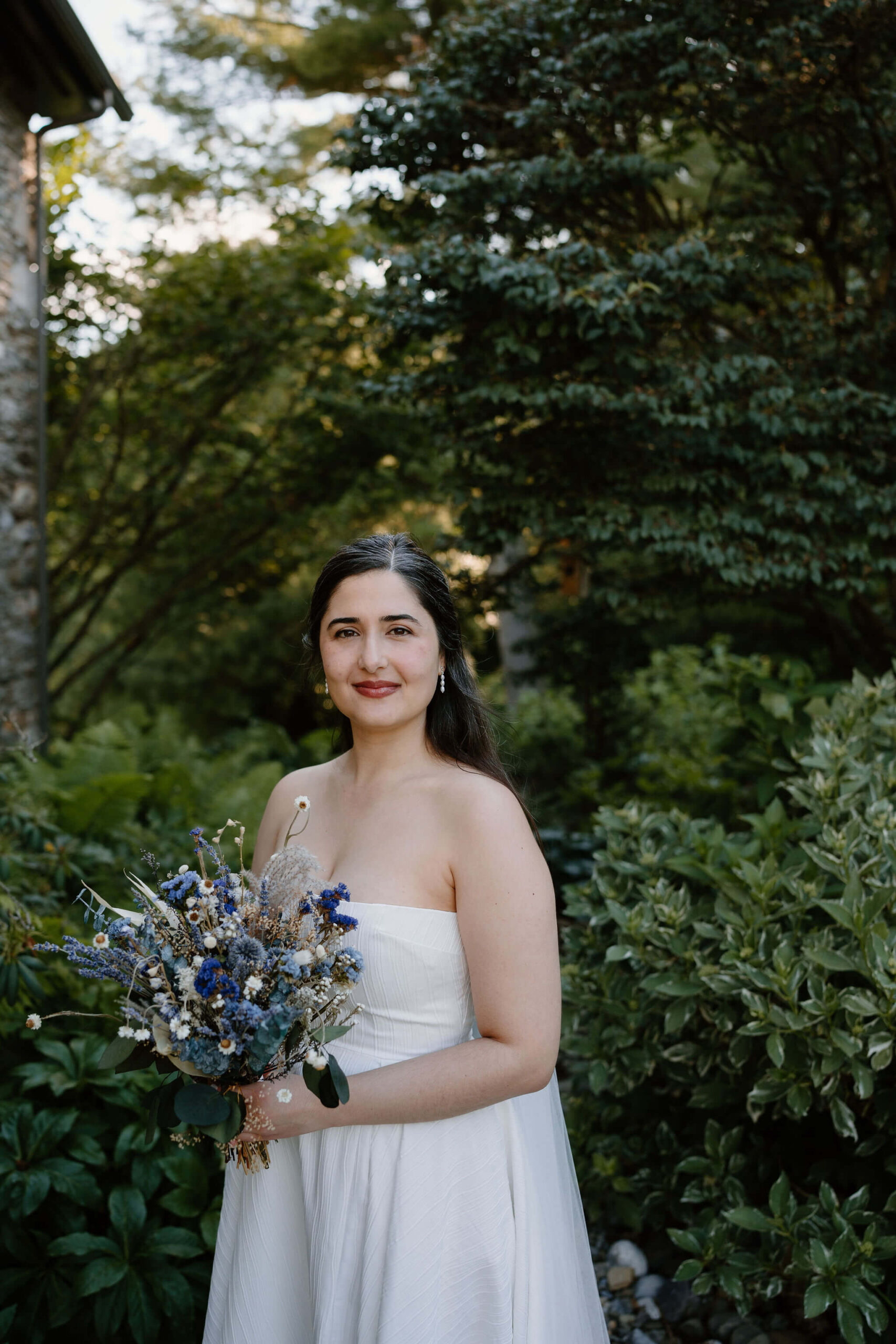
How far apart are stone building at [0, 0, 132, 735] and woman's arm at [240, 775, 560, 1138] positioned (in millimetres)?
4058

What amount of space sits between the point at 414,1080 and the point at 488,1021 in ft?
0.48

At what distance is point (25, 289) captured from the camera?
16.4 ft

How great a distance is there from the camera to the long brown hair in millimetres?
1751

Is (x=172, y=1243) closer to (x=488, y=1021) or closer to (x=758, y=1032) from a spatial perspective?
(x=488, y=1021)

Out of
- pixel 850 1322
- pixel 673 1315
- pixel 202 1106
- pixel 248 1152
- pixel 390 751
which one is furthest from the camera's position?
pixel 673 1315

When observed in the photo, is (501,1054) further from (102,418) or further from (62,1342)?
(102,418)

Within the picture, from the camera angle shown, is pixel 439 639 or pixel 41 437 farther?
pixel 41 437

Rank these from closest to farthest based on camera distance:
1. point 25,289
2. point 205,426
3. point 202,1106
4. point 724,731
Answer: point 202,1106 < point 724,731 < point 25,289 < point 205,426

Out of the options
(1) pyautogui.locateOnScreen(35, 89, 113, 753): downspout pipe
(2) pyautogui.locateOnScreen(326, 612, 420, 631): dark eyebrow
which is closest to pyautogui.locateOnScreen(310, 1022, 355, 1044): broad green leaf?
(2) pyautogui.locateOnScreen(326, 612, 420, 631): dark eyebrow

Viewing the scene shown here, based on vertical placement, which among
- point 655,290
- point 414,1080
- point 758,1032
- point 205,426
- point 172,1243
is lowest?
point 172,1243

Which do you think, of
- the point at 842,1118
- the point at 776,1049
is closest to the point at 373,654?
the point at 776,1049

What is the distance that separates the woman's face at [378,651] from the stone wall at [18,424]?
3811 millimetres

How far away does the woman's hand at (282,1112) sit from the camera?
1463mm

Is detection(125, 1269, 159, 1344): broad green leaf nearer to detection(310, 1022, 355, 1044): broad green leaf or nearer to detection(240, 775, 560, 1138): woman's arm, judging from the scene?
detection(240, 775, 560, 1138): woman's arm
